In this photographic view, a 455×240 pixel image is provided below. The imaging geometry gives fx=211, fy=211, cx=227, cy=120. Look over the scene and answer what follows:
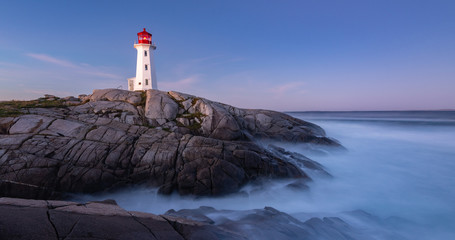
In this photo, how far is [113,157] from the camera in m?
10.2

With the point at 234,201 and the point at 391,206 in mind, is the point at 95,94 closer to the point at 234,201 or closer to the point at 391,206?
the point at 234,201

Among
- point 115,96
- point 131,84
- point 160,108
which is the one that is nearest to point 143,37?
point 131,84

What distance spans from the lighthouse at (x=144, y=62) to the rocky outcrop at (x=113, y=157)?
12.0 meters

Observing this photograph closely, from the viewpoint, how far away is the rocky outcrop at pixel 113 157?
912 centimetres

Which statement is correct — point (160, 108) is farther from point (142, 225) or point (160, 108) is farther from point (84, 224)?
point (84, 224)

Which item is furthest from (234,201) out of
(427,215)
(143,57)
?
(143,57)

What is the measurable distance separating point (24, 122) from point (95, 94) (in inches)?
252

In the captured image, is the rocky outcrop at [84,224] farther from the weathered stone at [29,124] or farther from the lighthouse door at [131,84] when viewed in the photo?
the lighthouse door at [131,84]

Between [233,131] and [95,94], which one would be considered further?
[95,94]

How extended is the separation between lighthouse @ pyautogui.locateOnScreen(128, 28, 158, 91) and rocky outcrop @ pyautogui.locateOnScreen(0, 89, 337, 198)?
1204 cm

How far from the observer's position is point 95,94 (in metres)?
16.8

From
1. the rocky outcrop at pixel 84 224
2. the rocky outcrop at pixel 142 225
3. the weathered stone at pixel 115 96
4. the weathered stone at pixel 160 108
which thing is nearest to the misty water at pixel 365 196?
the rocky outcrop at pixel 142 225

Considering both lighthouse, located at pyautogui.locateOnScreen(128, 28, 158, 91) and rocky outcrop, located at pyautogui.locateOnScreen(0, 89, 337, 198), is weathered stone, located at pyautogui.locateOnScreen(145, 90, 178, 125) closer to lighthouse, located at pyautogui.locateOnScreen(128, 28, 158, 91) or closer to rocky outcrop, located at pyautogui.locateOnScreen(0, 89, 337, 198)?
rocky outcrop, located at pyautogui.locateOnScreen(0, 89, 337, 198)

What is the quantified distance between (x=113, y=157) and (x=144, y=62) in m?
18.4
